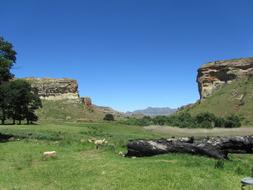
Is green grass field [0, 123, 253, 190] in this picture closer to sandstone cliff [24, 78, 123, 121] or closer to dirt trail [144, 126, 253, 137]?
dirt trail [144, 126, 253, 137]

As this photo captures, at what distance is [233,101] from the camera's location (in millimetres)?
145125

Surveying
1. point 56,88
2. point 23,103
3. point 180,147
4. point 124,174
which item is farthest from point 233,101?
point 124,174

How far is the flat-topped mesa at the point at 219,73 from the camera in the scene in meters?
166

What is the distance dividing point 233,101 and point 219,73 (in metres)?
33.1

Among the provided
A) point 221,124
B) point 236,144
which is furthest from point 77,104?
point 236,144

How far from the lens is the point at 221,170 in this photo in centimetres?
1731

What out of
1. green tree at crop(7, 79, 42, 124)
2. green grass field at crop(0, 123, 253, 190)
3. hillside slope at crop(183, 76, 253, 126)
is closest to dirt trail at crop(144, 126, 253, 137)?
green tree at crop(7, 79, 42, 124)

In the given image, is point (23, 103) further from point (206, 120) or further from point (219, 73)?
point (219, 73)

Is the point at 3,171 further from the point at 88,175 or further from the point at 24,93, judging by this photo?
the point at 24,93

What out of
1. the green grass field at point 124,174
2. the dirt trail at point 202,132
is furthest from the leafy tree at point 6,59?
the dirt trail at point 202,132

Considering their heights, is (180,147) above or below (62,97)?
below

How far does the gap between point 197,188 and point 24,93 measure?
73.3 meters

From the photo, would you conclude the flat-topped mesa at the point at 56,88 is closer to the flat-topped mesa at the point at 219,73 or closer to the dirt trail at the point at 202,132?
the flat-topped mesa at the point at 219,73

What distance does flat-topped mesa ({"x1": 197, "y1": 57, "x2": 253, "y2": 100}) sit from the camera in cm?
16562
